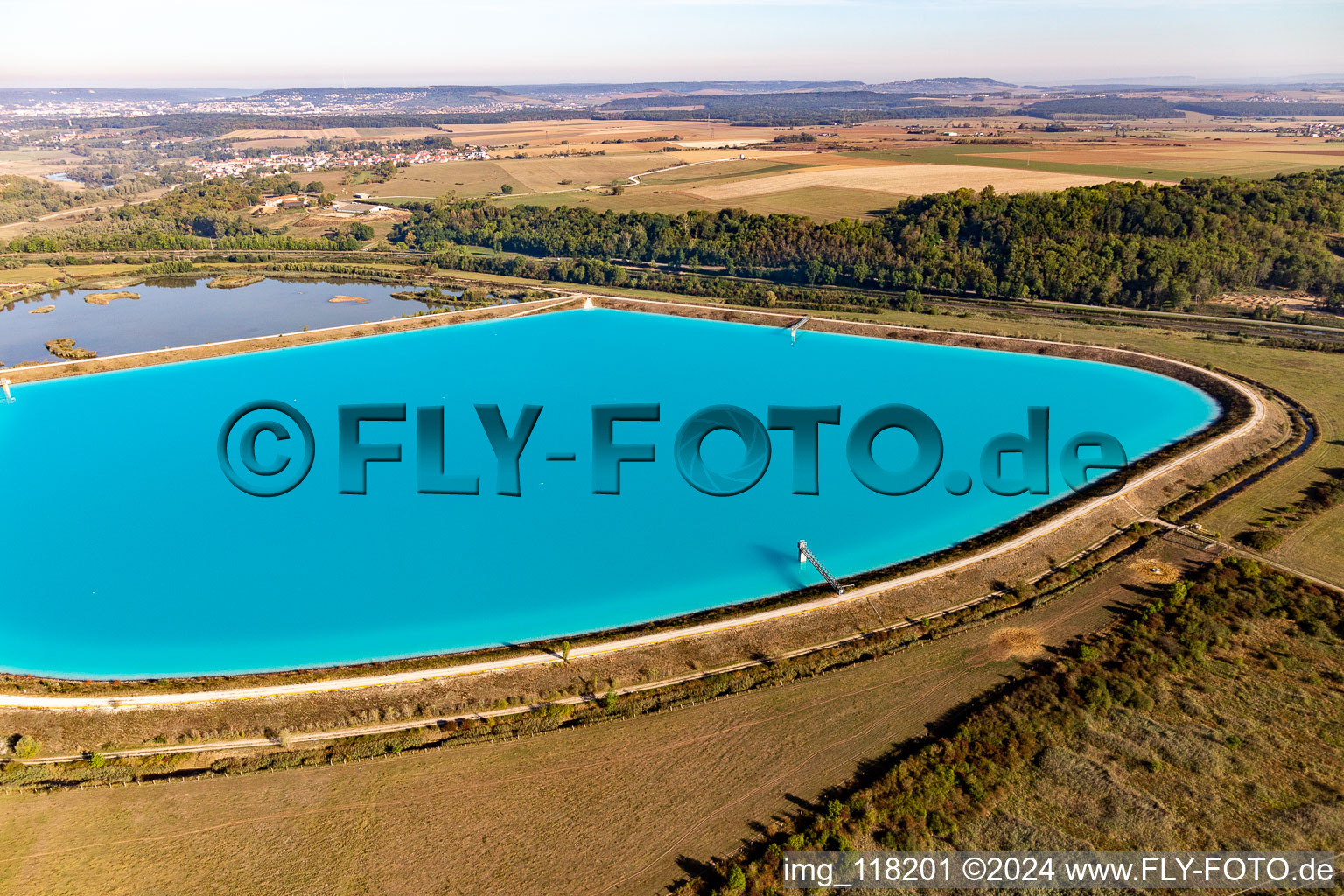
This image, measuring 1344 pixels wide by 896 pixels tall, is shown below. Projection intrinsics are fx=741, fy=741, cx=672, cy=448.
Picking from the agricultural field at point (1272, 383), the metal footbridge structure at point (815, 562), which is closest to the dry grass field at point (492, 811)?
the metal footbridge structure at point (815, 562)

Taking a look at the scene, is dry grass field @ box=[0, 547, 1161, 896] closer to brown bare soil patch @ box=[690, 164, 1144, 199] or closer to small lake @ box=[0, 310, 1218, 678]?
small lake @ box=[0, 310, 1218, 678]

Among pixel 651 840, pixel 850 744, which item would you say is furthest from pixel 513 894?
pixel 850 744

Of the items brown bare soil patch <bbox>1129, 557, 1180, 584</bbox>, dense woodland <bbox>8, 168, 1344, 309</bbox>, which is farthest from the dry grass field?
dense woodland <bbox>8, 168, 1344, 309</bbox>

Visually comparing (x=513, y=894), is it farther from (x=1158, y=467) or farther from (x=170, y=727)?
(x=1158, y=467)

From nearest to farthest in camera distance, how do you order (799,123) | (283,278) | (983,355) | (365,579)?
(365,579)
(983,355)
(283,278)
(799,123)

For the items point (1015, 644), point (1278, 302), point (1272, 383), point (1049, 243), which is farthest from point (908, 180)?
point (1015, 644)

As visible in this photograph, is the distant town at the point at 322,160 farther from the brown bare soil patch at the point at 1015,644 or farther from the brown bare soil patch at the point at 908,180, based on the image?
the brown bare soil patch at the point at 1015,644

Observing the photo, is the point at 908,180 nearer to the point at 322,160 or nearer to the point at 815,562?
the point at 815,562

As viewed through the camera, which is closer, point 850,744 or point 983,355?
point 850,744
